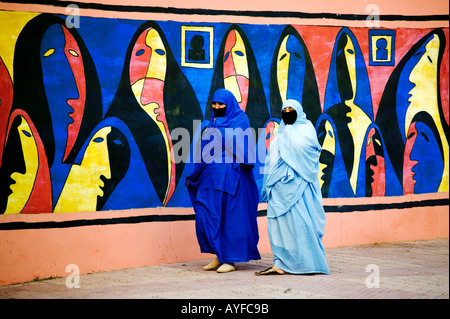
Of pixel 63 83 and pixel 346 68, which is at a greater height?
pixel 346 68

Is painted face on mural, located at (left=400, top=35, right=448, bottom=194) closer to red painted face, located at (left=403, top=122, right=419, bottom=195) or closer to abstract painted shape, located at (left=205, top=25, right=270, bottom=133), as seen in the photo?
red painted face, located at (left=403, top=122, right=419, bottom=195)

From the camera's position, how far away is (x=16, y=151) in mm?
7793

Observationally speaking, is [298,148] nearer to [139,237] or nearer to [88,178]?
[139,237]

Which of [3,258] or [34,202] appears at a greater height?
[34,202]

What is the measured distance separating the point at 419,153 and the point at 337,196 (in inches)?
55.5

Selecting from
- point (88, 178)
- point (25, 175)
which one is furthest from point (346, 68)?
point (25, 175)

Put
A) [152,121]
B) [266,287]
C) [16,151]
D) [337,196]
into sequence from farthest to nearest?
[337,196] < [152,121] < [16,151] < [266,287]

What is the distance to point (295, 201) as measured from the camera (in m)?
7.88

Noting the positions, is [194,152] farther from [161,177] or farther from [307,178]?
[307,178]

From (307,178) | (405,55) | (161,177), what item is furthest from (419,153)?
(161,177)

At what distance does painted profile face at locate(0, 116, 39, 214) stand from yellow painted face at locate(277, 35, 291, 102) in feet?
10.8

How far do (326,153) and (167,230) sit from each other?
2.43 metres

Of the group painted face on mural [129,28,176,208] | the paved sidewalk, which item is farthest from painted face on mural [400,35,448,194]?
painted face on mural [129,28,176,208]

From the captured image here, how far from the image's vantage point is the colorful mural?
7.94 meters
